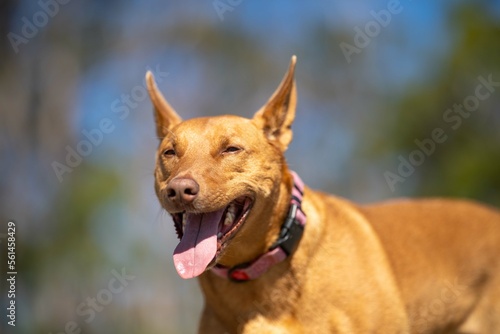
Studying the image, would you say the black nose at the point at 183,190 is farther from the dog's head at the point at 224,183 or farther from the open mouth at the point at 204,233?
the open mouth at the point at 204,233

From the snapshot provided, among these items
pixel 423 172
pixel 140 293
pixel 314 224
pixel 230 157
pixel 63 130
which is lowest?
pixel 140 293

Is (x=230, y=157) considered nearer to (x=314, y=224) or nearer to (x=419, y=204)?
(x=314, y=224)

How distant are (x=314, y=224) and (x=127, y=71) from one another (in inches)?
585

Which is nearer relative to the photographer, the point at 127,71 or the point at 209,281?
the point at 209,281

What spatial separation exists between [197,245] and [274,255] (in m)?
0.65

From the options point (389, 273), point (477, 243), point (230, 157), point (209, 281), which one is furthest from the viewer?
point (477, 243)

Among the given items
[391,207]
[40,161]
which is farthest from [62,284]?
[391,207]

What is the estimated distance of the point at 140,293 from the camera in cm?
2262

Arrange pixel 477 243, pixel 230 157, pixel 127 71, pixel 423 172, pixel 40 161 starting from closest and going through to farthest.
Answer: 1. pixel 230 157
2. pixel 477 243
3. pixel 40 161
4. pixel 127 71
5. pixel 423 172

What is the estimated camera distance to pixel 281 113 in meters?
5.42

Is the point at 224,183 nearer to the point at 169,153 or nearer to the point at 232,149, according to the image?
the point at 232,149

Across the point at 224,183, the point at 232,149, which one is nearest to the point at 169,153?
the point at 232,149

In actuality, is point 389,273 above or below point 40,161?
above

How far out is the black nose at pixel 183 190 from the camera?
4496mm
